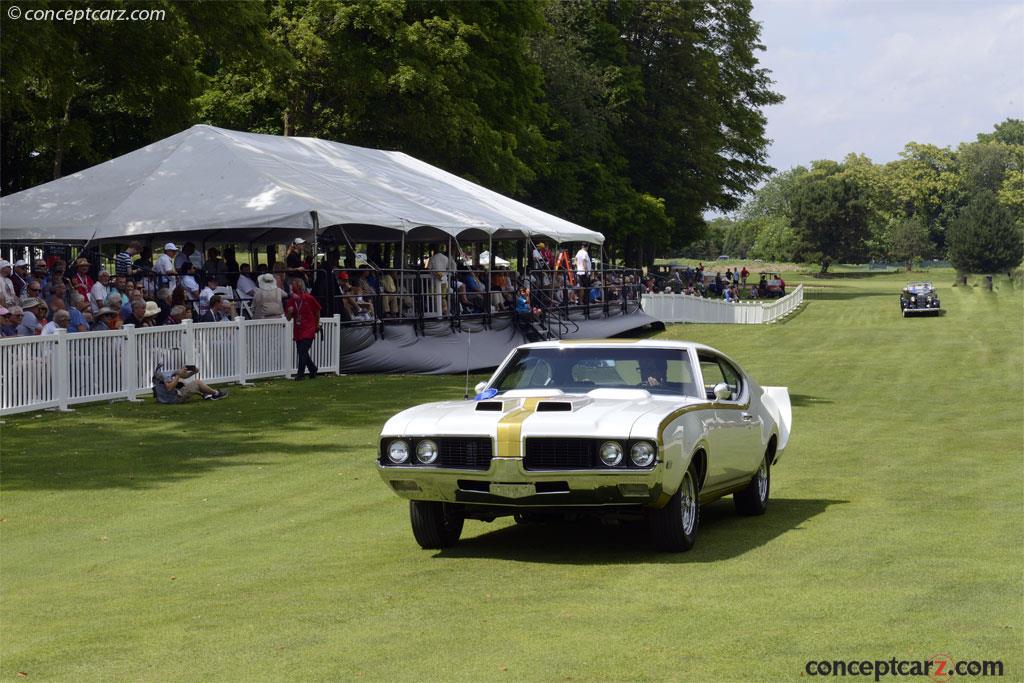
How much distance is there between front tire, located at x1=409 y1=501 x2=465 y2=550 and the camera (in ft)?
33.0

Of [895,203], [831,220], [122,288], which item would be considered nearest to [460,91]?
[122,288]

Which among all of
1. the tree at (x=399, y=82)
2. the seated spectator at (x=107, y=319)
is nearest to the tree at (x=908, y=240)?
the tree at (x=399, y=82)

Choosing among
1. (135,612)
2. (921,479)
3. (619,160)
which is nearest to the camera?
(135,612)

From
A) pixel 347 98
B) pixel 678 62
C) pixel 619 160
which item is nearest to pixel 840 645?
pixel 347 98

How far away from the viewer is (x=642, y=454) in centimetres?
936

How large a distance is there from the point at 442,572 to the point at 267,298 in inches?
732

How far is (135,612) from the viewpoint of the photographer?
8.39 meters

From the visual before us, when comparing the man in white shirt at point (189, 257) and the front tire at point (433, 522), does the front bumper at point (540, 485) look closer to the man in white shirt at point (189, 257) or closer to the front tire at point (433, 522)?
the front tire at point (433, 522)

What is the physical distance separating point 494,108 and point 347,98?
304 inches

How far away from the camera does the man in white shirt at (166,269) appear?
88.5ft

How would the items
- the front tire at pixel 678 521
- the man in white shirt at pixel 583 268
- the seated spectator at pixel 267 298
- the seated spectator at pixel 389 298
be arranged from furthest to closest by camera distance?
the man in white shirt at pixel 583 268 → the seated spectator at pixel 389 298 → the seated spectator at pixel 267 298 → the front tire at pixel 678 521

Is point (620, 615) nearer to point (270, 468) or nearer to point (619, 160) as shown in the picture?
point (270, 468)

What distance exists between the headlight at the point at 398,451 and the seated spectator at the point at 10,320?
12454mm

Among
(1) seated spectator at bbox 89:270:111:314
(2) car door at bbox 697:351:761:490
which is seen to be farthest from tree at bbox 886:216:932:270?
(2) car door at bbox 697:351:761:490
